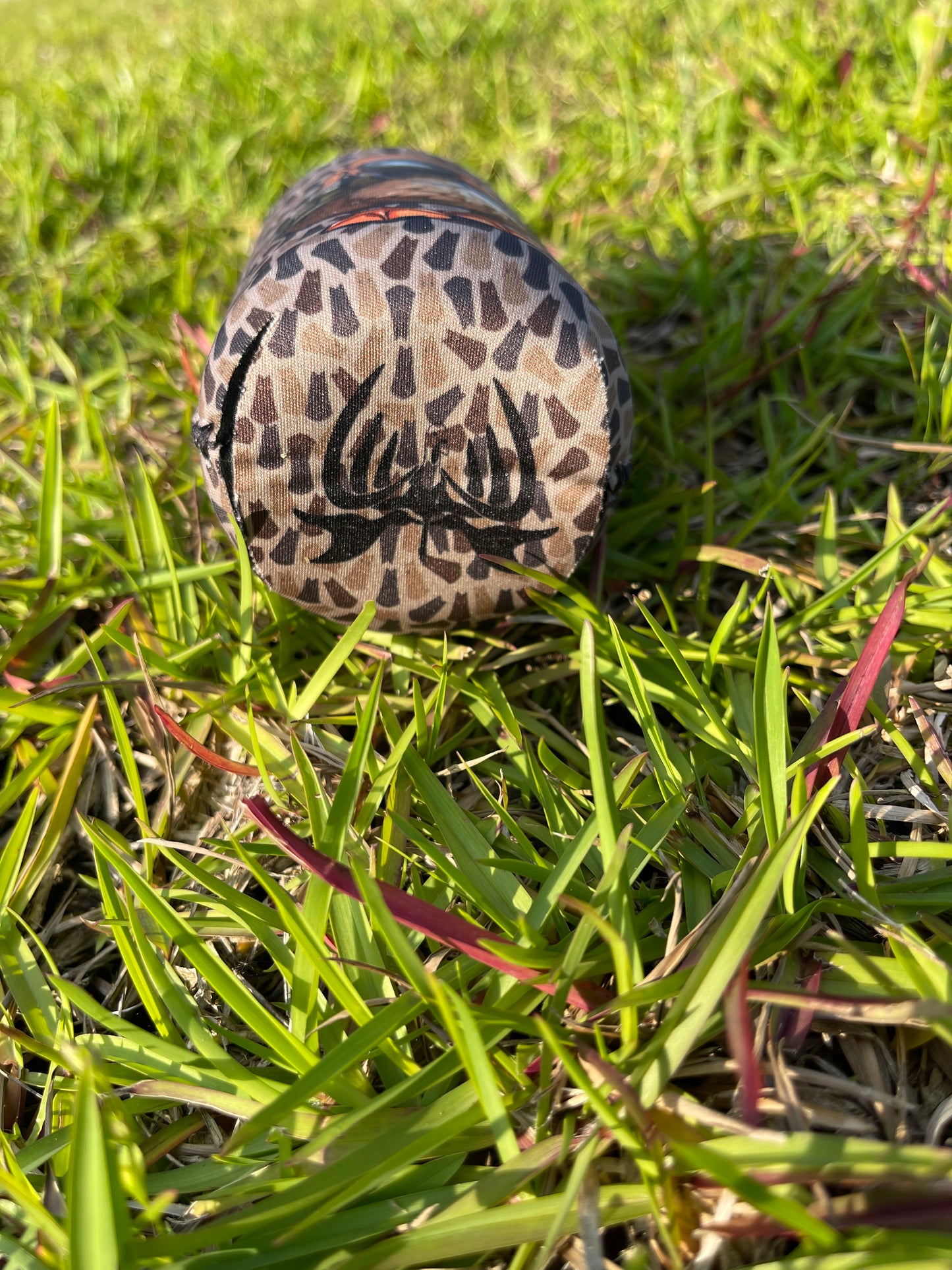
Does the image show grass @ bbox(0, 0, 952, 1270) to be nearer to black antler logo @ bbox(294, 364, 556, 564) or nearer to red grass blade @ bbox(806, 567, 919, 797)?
red grass blade @ bbox(806, 567, 919, 797)

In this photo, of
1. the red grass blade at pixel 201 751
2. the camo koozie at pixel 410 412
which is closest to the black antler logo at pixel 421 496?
the camo koozie at pixel 410 412

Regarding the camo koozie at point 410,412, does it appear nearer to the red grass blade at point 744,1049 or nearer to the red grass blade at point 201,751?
the red grass blade at point 201,751

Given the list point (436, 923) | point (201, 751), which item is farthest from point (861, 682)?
point (201, 751)

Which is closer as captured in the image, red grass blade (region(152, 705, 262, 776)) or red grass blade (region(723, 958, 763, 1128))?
red grass blade (region(723, 958, 763, 1128))

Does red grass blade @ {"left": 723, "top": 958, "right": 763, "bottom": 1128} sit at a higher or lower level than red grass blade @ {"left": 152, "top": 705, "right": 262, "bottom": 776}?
lower

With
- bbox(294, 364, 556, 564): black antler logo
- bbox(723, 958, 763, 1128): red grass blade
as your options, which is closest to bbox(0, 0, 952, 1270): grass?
bbox(723, 958, 763, 1128): red grass blade

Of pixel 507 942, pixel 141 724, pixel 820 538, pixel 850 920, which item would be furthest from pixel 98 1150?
pixel 820 538
